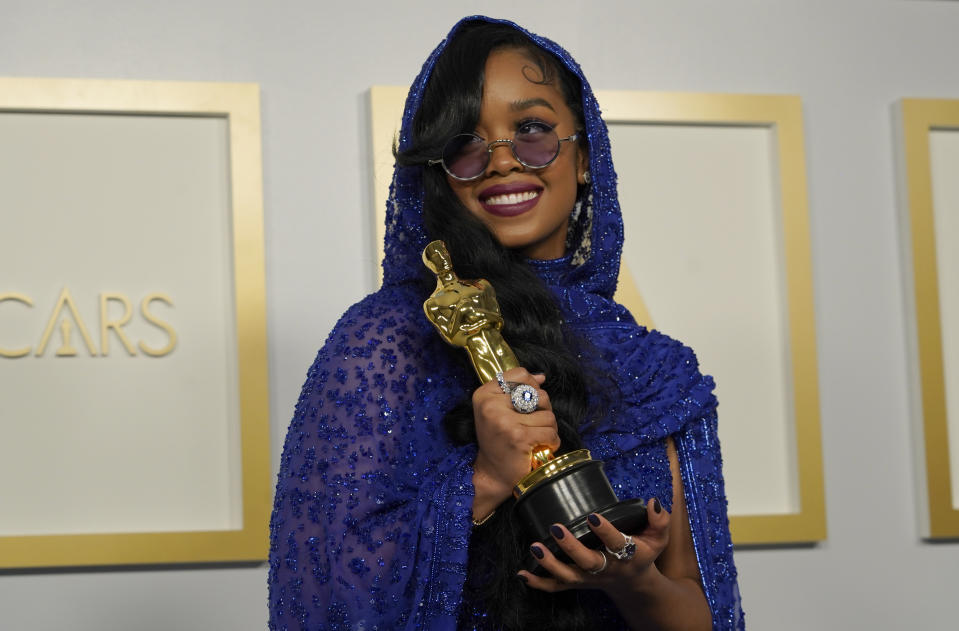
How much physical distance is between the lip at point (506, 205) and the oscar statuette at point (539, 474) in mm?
269

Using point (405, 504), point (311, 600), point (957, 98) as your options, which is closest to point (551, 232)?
point (405, 504)

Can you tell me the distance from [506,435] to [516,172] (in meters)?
0.50

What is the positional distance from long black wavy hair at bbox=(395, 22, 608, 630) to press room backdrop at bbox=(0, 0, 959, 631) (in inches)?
36.8

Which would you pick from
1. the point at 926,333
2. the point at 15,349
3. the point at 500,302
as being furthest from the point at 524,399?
the point at 926,333

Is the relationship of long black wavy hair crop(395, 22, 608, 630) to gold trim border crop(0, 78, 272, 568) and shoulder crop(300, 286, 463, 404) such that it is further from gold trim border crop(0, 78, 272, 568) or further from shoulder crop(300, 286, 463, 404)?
gold trim border crop(0, 78, 272, 568)

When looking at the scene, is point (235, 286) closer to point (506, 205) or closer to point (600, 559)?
point (506, 205)

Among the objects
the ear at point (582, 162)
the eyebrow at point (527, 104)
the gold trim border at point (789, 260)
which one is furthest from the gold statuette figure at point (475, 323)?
the gold trim border at point (789, 260)

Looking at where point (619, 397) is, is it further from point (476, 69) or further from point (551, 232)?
point (476, 69)

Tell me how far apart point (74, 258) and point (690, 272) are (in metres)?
1.46

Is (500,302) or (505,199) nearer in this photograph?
(500,302)

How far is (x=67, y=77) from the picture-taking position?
2555 millimetres

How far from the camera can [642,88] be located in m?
2.88

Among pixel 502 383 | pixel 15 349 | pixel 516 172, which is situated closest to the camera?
pixel 502 383

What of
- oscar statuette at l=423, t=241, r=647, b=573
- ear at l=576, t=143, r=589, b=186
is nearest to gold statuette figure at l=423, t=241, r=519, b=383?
oscar statuette at l=423, t=241, r=647, b=573
